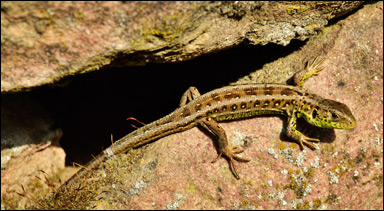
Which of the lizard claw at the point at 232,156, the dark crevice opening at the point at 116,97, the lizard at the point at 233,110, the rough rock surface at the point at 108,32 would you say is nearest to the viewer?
the rough rock surface at the point at 108,32

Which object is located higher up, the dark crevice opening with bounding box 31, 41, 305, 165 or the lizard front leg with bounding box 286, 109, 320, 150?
the lizard front leg with bounding box 286, 109, 320, 150

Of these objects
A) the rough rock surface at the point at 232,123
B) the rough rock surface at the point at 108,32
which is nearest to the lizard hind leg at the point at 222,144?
the rough rock surface at the point at 232,123

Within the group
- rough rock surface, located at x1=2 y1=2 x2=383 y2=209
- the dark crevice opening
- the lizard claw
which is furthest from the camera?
the dark crevice opening

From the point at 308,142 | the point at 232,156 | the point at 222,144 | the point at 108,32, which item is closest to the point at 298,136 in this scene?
the point at 308,142

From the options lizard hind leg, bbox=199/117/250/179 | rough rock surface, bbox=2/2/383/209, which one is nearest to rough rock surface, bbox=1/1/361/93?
rough rock surface, bbox=2/2/383/209

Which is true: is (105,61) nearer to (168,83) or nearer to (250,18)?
(250,18)

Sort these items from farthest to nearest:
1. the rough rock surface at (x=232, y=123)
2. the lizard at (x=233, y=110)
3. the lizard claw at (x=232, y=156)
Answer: the lizard at (x=233, y=110) < the lizard claw at (x=232, y=156) < the rough rock surface at (x=232, y=123)

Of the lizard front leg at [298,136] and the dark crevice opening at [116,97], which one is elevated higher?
the lizard front leg at [298,136]

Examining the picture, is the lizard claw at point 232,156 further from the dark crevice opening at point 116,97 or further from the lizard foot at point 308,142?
the dark crevice opening at point 116,97

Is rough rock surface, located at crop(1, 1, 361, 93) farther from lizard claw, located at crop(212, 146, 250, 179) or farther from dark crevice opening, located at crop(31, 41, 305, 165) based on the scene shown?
dark crevice opening, located at crop(31, 41, 305, 165)

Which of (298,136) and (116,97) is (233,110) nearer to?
(298,136)
